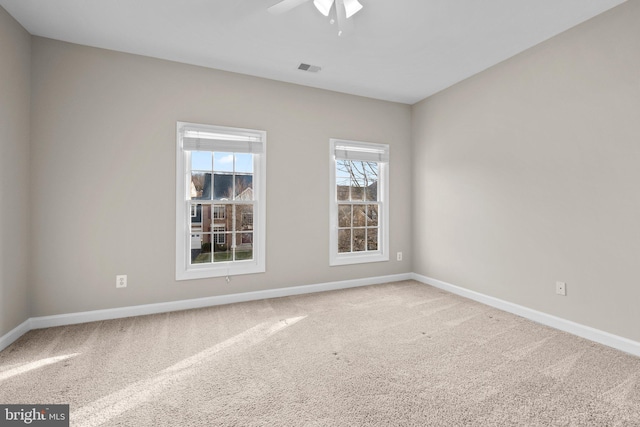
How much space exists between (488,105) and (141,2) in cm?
357

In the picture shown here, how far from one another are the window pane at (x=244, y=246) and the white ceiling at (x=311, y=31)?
6.46 feet

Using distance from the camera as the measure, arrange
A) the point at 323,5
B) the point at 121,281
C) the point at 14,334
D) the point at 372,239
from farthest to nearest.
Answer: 1. the point at 372,239
2. the point at 121,281
3. the point at 14,334
4. the point at 323,5

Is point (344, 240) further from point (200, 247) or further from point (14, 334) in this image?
point (14, 334)

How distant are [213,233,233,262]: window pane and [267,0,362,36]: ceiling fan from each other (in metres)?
2.40

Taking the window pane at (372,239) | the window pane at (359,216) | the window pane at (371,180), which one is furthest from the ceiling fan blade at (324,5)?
the window pane at (372,239)

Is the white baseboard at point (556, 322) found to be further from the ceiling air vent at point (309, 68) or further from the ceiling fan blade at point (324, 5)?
the ceiling fan blade at point (324, 5)

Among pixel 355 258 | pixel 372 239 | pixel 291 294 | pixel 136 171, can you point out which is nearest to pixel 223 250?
pixel 291 294

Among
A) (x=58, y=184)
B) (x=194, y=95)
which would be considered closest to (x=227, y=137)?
(x=194, y=95)

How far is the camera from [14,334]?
98.5 inches

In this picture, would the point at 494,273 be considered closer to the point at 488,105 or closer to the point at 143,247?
the point at 488,105

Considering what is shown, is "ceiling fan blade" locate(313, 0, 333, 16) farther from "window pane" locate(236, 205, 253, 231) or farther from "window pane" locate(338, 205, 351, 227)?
"window pane" locate(338, 205, 351, 227)

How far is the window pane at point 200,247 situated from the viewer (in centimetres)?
342

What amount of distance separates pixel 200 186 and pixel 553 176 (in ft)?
12.0

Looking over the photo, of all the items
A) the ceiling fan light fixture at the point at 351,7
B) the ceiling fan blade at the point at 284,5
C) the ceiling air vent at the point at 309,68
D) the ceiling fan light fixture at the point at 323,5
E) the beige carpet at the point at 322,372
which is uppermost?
the ceiling air vent at the point at 309,68
